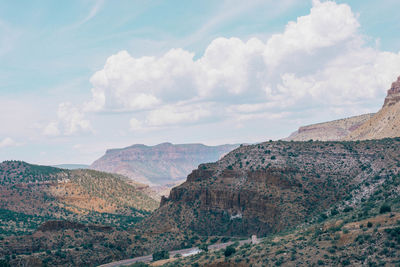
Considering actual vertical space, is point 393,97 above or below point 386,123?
above

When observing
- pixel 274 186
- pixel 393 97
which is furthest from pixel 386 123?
pixel 274 186

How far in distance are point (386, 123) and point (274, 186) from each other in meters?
77.5

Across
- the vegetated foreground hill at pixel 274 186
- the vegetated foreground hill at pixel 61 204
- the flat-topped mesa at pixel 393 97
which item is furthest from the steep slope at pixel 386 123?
the vegetated foreground hill at pixel 61 204

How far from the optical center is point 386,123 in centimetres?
17638

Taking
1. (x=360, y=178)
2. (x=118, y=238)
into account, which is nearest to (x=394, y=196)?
(x=360, y=178)

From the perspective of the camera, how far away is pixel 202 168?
134 meters

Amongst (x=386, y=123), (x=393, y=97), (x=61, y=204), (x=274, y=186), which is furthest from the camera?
(x=393, y=97)

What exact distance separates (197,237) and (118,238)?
1634cm

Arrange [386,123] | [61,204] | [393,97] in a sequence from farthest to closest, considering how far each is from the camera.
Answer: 1. [393,97]
2. [61,204]
3. [386,123]

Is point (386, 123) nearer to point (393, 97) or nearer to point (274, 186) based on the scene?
point (393, 97)

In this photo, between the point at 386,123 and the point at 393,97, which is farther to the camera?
the point at 393,97

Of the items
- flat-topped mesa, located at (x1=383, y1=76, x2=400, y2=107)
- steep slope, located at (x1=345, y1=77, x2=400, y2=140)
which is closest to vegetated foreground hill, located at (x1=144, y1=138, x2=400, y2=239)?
steep slope, located at (x1=345, y1=77, x2=400, y2=140)

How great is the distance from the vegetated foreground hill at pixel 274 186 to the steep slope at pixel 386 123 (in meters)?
39.2

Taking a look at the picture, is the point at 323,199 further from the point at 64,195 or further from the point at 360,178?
the point at 64,195
